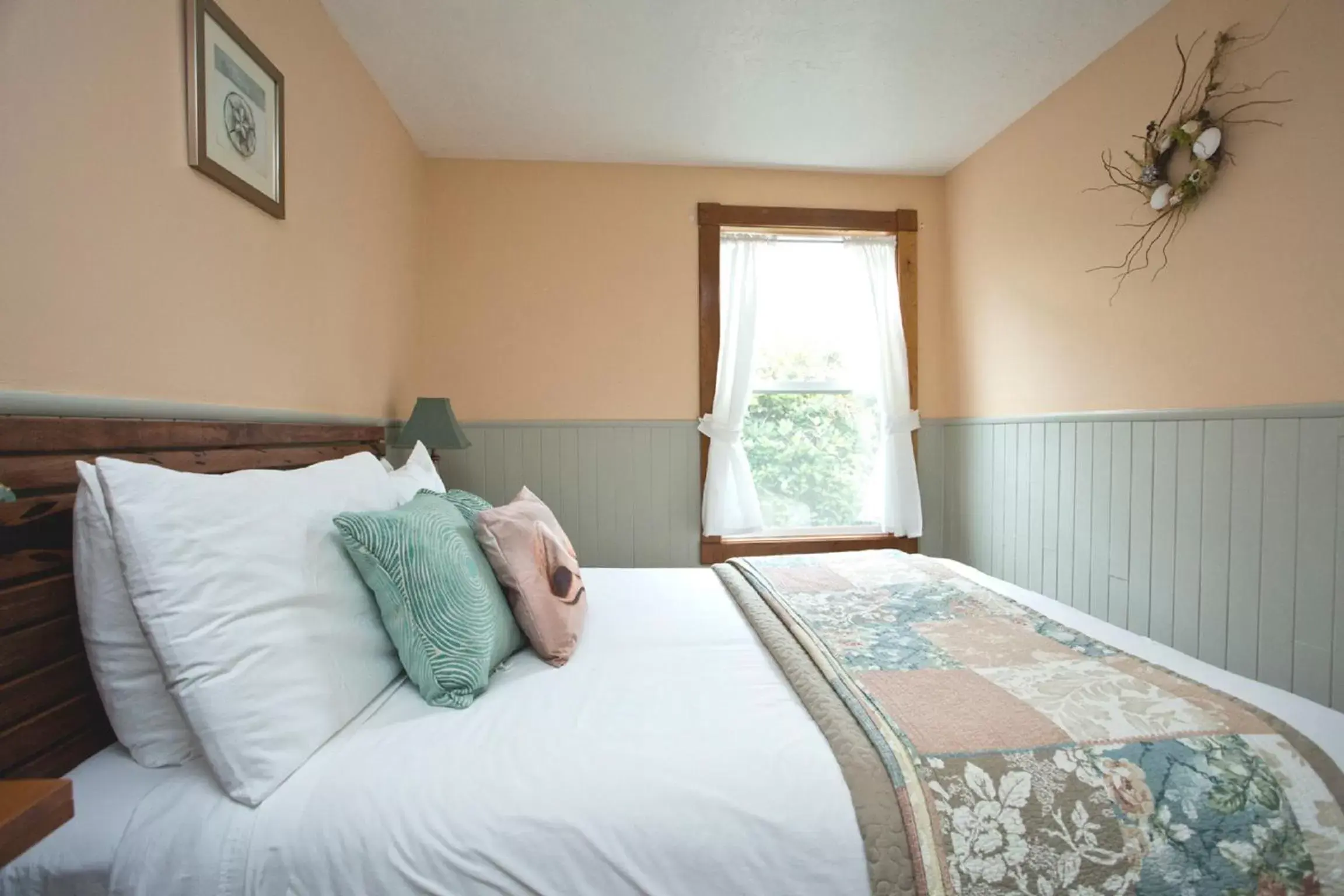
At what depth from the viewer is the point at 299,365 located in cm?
188

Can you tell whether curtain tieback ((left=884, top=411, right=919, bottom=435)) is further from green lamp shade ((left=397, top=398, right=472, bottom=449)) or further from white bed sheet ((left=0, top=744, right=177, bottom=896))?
white bed sheet ((left=0, top=744, right=177, bottom=896))

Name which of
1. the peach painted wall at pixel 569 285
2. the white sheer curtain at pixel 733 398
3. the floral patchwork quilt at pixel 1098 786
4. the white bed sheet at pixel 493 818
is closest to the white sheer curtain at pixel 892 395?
the peach painted wall at pixel 569 285

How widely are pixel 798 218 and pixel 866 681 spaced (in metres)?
2.62

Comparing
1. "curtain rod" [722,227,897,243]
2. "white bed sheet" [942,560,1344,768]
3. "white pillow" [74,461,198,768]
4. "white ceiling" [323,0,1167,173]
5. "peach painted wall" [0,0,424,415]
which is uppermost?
"white ceiling" [323,0,1167,173]

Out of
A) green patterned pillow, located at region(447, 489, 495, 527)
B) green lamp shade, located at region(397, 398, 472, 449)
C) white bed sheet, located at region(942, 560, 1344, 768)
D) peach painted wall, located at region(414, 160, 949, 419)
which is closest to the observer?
white bed sheet, located at region(942, 560, 1344, 768)

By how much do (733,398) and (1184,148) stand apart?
6.33 feet

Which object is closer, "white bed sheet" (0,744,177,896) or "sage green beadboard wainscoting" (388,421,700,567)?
"white bed sheet" (0,744,177,896)

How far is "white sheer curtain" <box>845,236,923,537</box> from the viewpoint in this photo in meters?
3.24

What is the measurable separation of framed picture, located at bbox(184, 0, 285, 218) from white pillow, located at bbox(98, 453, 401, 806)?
0.87 meters

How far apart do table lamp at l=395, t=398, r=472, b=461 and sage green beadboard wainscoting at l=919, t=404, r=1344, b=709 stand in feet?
8.06

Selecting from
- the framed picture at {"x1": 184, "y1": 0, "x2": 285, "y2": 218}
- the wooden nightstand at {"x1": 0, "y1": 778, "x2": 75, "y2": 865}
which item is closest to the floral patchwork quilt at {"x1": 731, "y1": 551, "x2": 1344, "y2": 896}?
the wooden nightstand at {"x1": 0, "y1": 778, "x2": 75, "y2": 865}

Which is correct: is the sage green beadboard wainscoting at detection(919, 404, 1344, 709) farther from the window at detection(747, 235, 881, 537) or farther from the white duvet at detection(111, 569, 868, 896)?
the white duvet at detection(111, 569, 868, 896)

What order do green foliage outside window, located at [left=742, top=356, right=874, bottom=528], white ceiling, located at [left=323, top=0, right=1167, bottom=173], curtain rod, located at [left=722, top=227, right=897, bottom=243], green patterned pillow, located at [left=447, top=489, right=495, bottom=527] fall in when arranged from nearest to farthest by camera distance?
1. green patterned pillow, located at [left=447, top=489, right=495, bottom=527]
2. white ceiling, located at [left=323, top=0, right=1167, bottom=173]
3. curtain rod, located at [left=722, top=227, right=897, bottom=243]
4. green foliage outside window, located at [left=742, top=356, right=874, bottom=528]

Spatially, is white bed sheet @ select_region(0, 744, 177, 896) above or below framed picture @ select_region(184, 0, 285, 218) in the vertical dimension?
below
